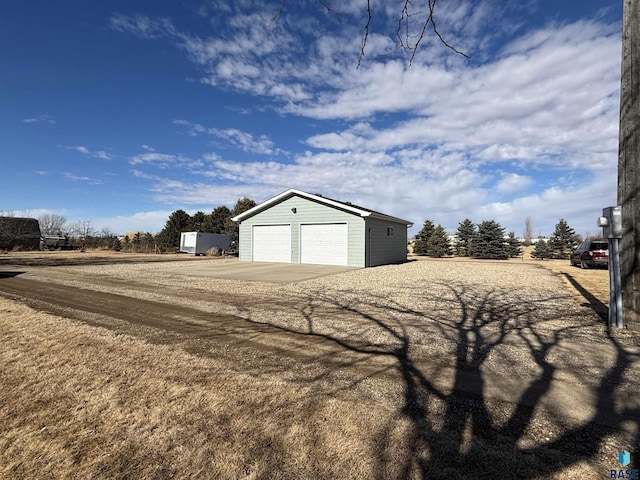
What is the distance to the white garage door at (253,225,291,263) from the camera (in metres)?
17.7

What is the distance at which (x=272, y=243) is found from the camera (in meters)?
18.2

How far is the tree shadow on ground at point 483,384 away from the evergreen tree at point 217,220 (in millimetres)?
35569

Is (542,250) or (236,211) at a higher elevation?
(236,211)

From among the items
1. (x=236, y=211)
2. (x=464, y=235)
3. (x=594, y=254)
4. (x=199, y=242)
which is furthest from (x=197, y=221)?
(x=594, y=254)

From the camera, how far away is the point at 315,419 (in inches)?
98.3

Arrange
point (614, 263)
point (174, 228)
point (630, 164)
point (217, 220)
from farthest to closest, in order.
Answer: point (217, 220) → point (174, 228) → point (614, 263) → point (630, 164)

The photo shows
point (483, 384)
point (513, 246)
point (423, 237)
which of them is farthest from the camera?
point (423, 237)

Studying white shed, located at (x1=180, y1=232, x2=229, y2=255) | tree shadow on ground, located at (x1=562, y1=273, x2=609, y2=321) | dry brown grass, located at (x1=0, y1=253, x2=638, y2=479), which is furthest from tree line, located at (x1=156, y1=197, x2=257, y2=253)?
dry brown grass, located at (x1=0, y1=253, x2=638, y2=479)

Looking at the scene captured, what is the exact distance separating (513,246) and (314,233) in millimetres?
24835

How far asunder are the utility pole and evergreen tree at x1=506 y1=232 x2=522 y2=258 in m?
29.7

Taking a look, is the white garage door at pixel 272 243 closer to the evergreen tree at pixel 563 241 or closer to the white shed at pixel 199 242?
the white shed at pixel 199 242

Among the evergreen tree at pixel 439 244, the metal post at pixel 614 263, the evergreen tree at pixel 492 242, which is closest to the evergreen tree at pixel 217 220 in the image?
the evergreen tree at pixel 439 244

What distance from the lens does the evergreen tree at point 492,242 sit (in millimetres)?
31469

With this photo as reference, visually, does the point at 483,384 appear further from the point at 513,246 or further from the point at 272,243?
the point at 513,246
